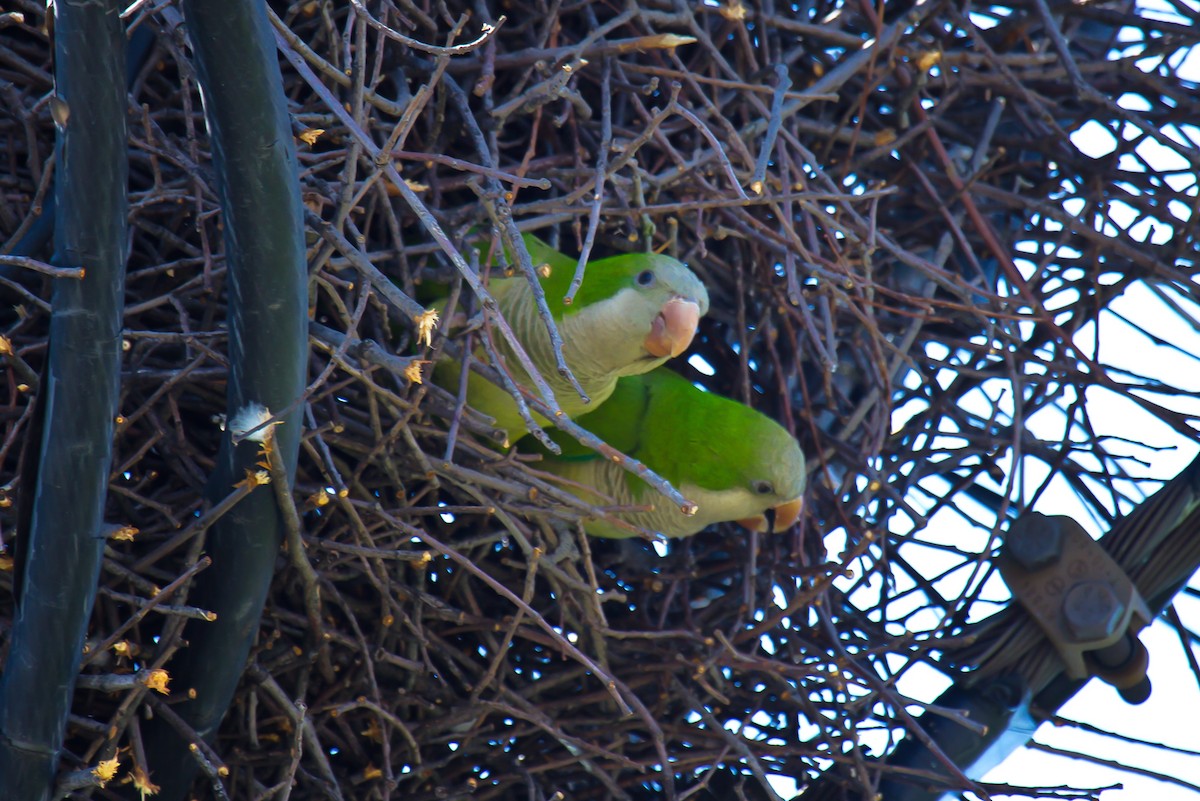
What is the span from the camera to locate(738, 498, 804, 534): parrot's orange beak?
6.33 feet

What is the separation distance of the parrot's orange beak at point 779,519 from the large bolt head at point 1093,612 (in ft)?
1.26

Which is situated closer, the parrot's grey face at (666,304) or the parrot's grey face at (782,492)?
the parrot's grey face at (666,304)

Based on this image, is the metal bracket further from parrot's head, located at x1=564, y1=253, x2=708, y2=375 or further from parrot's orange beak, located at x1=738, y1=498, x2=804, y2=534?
parrot's head, located at x1=564, y1=253, x2=708, y2=375

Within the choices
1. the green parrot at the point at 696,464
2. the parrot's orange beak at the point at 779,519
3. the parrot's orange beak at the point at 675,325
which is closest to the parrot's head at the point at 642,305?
the parrot's orange beak at the point at 675,325

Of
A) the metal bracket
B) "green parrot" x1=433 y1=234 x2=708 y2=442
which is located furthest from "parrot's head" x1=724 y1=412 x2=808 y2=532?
the metal bracket

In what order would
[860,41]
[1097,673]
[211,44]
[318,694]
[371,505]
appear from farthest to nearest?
[860,41]
[1097,673]
[318,694]
[371,505]
[211,44]

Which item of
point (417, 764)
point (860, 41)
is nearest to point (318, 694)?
point (417, 764)

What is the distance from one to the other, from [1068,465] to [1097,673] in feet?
1.37

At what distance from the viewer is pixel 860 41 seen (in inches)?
79.7

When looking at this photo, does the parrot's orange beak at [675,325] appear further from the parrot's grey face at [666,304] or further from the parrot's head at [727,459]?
the parrot's head at [727,459]

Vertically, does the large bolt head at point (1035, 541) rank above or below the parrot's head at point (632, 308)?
below

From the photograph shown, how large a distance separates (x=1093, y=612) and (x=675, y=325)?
669 millimetres

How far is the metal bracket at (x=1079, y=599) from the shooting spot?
69.2 inches

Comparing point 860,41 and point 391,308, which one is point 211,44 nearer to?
point 391,308
